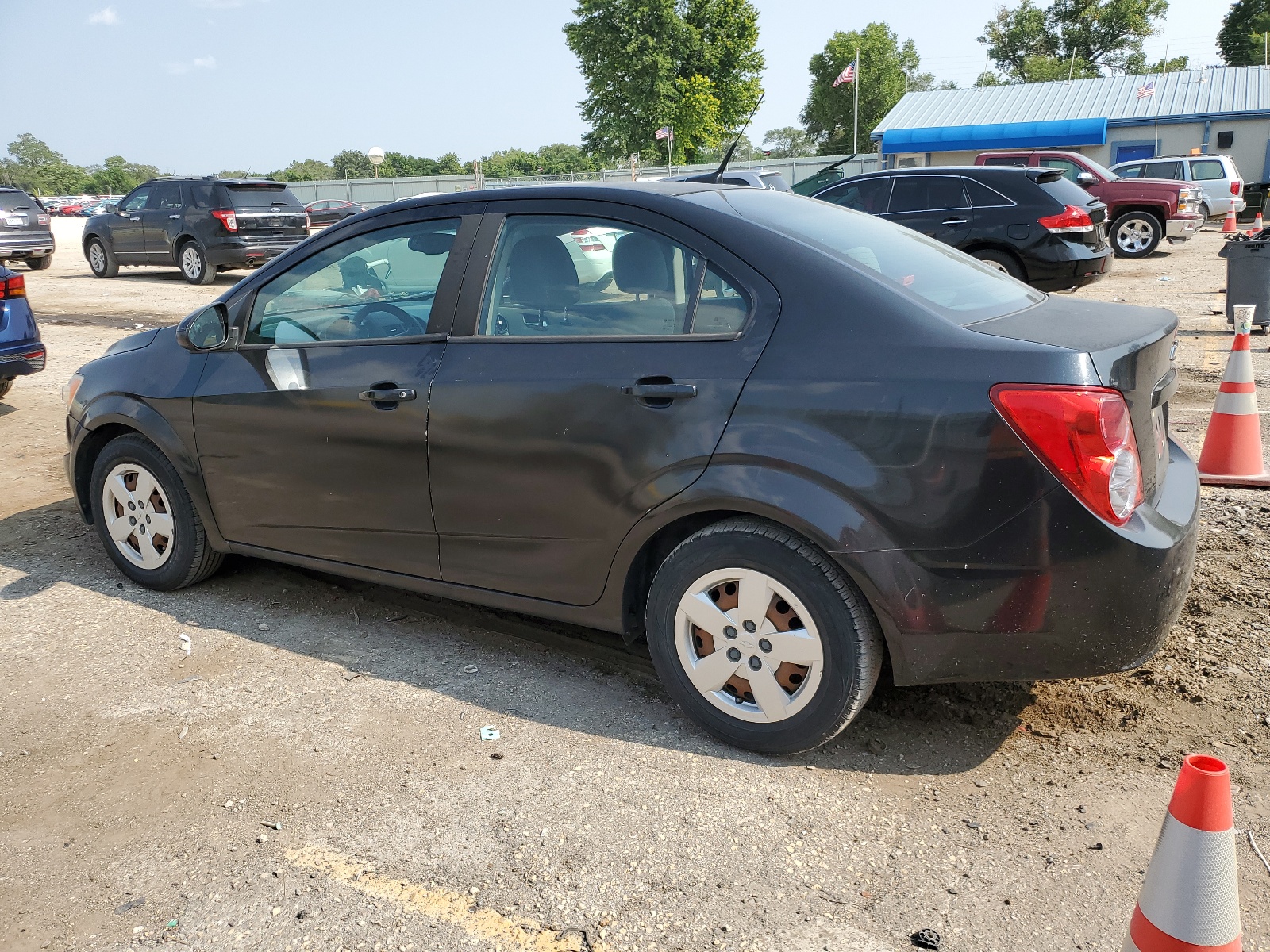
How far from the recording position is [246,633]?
13.7 ft

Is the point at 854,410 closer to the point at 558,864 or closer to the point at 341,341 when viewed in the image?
the point at 558,864

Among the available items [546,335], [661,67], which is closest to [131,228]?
[546,335]

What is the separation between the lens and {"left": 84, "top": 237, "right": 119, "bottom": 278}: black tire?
18781mm

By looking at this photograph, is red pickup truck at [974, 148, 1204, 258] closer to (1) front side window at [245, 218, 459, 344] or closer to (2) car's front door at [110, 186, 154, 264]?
(2) car's front door at [110, 186, 154, 264]

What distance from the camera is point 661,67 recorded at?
54.6 metres

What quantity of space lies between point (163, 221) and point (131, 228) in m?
1.04

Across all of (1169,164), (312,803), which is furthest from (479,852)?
(1169,164)

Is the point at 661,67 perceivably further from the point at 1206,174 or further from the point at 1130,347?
the point at 1130,347

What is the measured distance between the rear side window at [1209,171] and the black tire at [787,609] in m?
24.8

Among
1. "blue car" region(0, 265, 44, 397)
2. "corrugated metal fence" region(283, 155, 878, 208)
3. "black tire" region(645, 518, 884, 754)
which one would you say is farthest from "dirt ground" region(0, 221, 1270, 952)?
"corrugated metal fence" region(283, 155, 878, 208)

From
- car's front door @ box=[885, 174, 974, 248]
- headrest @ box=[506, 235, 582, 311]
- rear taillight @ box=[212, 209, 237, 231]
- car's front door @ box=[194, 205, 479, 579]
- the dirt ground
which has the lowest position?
the dirt ground

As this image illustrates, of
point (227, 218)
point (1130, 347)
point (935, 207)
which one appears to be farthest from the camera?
point (227, 218)

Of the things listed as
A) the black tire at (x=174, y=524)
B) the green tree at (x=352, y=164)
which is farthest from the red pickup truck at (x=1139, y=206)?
the green tree at (x=352, y=164)

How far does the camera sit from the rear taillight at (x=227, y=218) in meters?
16.7
